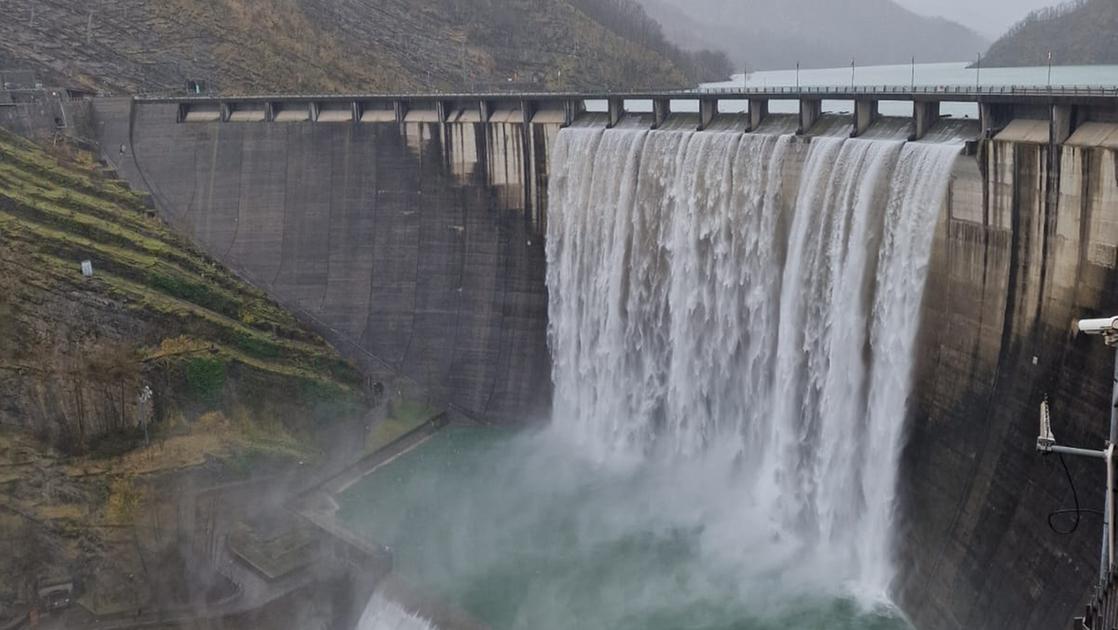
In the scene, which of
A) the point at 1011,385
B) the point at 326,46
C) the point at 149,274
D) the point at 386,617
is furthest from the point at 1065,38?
the point at 386,617

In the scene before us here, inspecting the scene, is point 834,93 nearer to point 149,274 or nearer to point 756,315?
point 756,315

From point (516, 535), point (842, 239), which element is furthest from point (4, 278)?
point (842, 239)

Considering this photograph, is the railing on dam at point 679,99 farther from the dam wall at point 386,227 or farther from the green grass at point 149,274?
the green grass at point 149,274

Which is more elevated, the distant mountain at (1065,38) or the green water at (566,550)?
the distant mountain at (1065,38)

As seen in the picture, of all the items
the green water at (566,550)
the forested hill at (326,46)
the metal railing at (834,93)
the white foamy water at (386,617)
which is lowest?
the white foamy water at (386,617)

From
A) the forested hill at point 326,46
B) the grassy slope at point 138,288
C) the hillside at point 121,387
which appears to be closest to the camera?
the hillside at point 121,387

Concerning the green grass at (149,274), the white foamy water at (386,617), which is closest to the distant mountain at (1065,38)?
the green grass at (149,274)

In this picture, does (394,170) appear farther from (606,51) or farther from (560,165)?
(606,51)

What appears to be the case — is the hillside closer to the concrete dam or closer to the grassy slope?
the grassy slope
